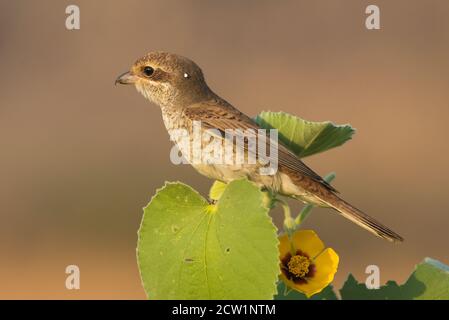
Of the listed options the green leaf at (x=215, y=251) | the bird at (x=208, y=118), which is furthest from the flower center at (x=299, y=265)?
the bird at (x=208, y=118)

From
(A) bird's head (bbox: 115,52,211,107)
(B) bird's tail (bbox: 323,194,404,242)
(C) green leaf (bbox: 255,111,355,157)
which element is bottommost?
(B) bird's tail (bbox: 323,194,404,242)

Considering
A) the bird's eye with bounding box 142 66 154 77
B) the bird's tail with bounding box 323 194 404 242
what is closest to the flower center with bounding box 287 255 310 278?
the bird's tail with bounding box 323 194 404 242

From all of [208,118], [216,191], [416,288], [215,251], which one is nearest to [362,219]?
[216,191]

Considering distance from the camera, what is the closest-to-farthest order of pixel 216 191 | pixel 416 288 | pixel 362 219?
pixel 416 288
pixel 216 191
pixel 362 219

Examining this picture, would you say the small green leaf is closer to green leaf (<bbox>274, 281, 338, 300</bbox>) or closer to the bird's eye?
green leaf (<bbox>274, 281, 338, 300</bbox>)

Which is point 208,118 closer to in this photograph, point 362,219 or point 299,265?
point 362,219

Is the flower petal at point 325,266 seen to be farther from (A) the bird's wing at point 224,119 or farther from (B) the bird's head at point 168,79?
(B) the bird's head at point 168,79

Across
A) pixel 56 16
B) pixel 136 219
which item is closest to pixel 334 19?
pixel 56 16
